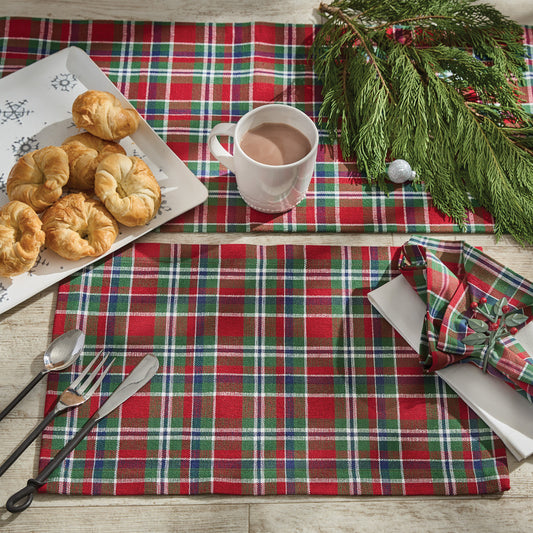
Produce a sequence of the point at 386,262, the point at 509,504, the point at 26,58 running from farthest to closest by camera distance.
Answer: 1. the point at 26,58
2. the point at 386,262
3. the point at 509,504

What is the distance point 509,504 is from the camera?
94cm

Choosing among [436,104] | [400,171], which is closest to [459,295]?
[400,171]

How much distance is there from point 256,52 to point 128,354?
28.4 inches

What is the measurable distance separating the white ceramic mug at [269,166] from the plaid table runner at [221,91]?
11cm

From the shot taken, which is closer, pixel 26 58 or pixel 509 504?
pixel 509 504

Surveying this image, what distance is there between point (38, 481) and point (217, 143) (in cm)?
66

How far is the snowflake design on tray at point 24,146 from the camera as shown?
1.10 m

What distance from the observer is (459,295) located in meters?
1.00

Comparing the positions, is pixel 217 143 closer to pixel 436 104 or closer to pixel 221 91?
pixel 221 91

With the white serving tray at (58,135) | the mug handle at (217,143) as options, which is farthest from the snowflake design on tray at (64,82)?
the mug handle at (217,143)

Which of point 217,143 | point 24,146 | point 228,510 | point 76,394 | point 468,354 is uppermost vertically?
point 217,143

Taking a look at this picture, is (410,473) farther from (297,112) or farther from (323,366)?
(297,112)

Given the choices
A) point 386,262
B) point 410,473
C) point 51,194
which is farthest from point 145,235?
point 410,473

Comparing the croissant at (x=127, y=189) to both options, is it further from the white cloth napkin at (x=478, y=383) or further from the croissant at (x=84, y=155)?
the white cloth napkin at (x=478, y=383)
